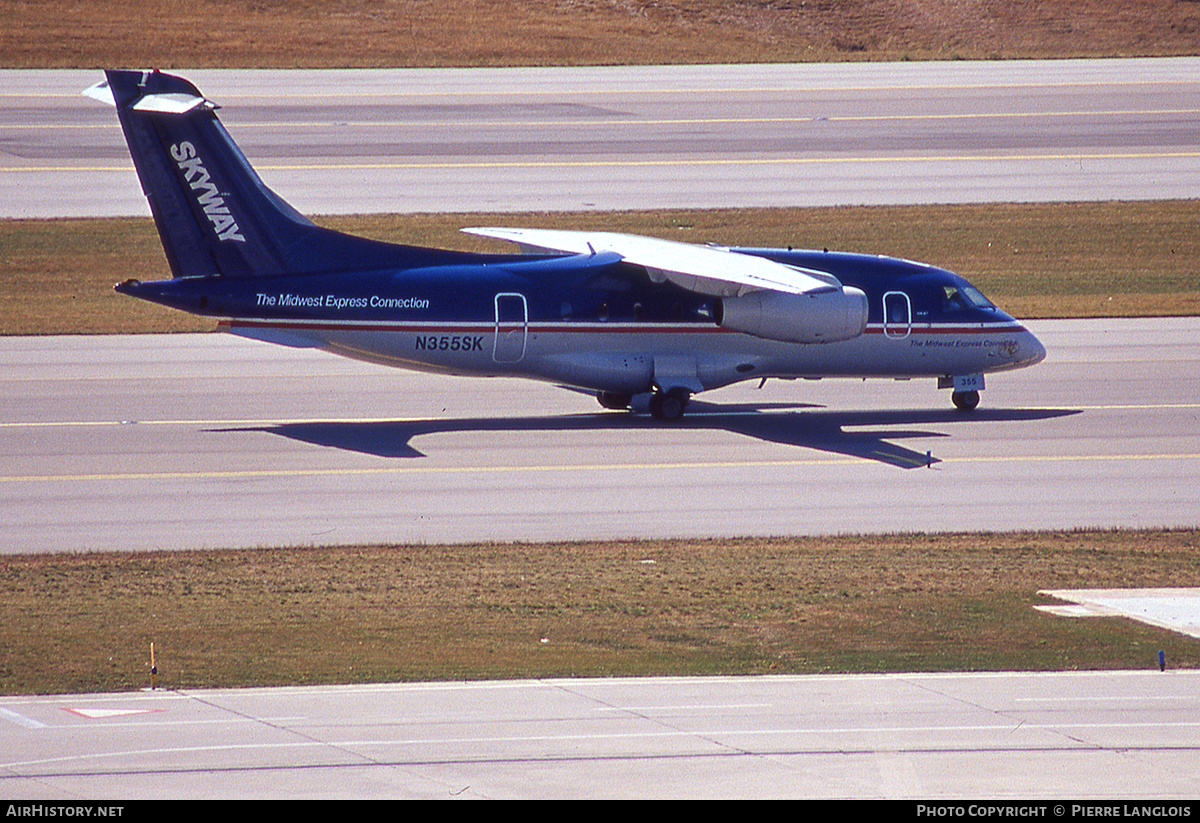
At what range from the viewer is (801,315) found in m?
28.5

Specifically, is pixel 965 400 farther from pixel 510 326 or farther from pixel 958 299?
pixel 510 326

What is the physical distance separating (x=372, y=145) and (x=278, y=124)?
3628mm

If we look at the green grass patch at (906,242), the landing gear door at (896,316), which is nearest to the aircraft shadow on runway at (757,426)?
the landing gear door at (896,316)

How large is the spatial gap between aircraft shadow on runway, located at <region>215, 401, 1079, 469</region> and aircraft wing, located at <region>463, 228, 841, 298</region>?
2844mm

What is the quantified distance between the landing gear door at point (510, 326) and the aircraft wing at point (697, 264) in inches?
90.0

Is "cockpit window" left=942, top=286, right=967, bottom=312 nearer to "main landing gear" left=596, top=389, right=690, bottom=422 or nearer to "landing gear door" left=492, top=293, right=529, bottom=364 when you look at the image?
"main landing gear" left=596, top=389, right=690, bottom=422

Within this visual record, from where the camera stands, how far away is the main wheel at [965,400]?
31.4 meters

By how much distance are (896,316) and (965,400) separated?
233 cm

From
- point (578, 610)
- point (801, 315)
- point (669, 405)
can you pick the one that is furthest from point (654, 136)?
point (578, 610)

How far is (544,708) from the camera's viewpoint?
47.8ft

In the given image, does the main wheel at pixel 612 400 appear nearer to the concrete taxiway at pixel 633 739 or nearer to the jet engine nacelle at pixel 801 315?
the jet engine nacelle at pixel 801 315

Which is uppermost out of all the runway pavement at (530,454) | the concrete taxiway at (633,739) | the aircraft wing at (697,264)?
the aircraft wing at (697,264)
